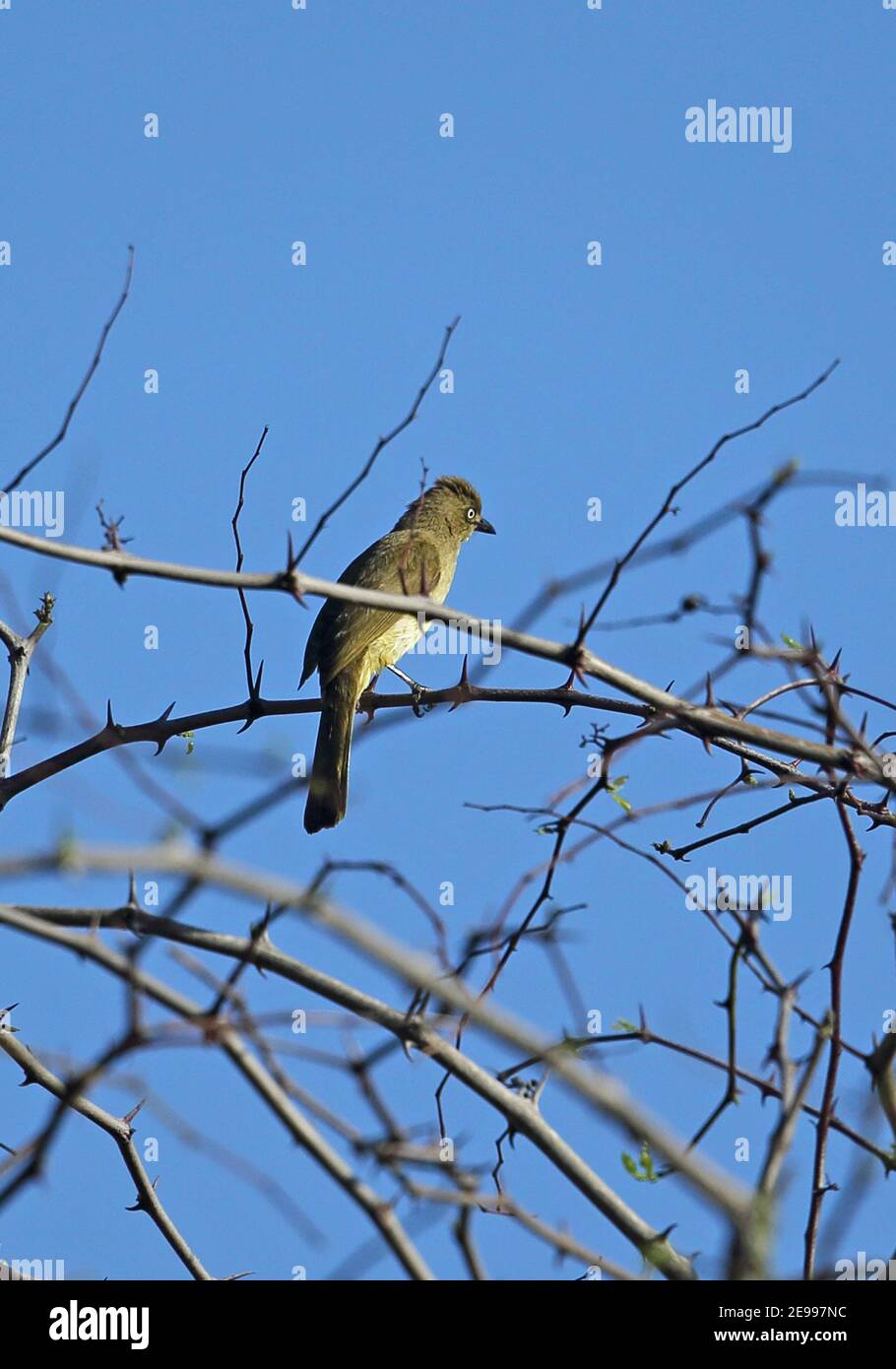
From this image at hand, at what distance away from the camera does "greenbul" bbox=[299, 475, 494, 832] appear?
649 centimetres

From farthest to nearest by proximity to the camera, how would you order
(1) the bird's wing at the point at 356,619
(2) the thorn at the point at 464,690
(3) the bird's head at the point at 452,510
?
(3) the bird's head at the point at 452,510 → (1) the bird's wing at the point at 356,619 → (2) the thorn at the point at 464,690

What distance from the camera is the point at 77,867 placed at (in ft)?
5.48

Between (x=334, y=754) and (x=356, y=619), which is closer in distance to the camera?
(x=334, y=754)

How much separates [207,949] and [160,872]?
60cm

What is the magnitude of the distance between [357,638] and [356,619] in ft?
0.40

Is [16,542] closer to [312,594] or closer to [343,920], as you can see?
[312,594]

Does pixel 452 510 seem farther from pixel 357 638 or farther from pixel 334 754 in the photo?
pixel 334 754

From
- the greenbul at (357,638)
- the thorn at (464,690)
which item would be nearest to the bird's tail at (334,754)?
the greenbul at (357,638)

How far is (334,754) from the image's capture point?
6.75 m

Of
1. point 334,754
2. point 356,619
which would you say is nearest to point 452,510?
point 356,619

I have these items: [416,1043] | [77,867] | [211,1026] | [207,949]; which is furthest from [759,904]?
[77,867]

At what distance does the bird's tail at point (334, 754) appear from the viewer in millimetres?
6422

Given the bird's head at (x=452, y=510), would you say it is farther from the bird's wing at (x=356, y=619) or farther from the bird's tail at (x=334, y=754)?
the bird's tail at (x=334, y=754)
